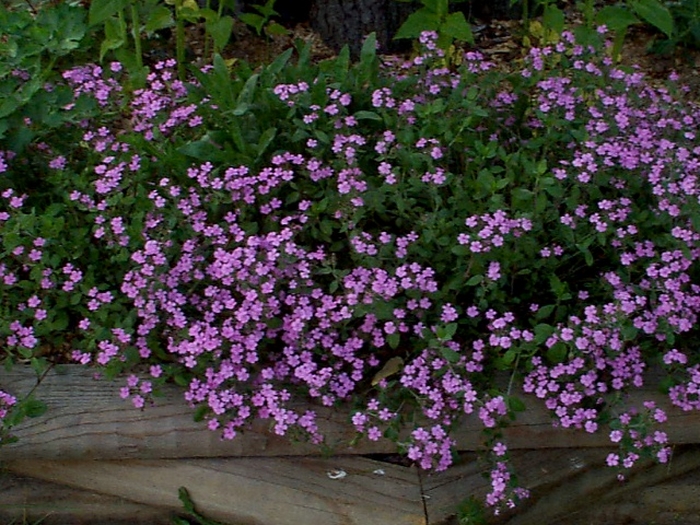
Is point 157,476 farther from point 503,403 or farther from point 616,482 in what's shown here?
point 616,482

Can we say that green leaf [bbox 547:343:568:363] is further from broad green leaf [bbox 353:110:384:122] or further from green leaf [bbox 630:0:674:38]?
green leaf [bbox 630:0:674:38]

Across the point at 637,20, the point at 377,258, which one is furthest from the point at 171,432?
the point at 637,20

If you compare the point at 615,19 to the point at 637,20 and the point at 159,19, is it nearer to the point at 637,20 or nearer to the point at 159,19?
the point at 637,20

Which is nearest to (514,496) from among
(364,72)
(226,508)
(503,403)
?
(503,403)

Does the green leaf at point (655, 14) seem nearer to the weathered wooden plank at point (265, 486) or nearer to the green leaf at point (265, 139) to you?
the green leaf at point (265, 139)

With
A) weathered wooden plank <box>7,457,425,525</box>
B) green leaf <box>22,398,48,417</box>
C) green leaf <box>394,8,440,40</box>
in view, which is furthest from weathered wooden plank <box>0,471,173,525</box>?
green leaf <box>394,8,440,40</box>
